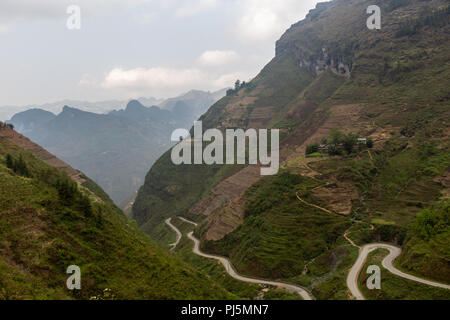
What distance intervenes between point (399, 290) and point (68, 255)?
3921 centimetres

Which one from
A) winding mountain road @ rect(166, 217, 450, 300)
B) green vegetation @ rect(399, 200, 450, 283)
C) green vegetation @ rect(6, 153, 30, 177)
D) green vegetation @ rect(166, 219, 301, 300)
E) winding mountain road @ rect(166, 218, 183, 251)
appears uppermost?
green vegetation @ rect(6, 153, 30, 177)

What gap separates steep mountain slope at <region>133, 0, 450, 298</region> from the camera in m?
55.2

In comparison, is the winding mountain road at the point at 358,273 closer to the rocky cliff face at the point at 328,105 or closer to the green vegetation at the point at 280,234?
the green vegetation at the point at 280,234

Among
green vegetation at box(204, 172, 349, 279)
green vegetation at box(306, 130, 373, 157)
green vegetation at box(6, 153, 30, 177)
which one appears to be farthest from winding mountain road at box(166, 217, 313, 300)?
green vegetation at box(6, 153, 30, 177)

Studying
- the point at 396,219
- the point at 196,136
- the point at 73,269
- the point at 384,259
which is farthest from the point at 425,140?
the point at 196,136

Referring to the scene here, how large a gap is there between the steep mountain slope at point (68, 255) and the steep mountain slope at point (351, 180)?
22845 millimetres

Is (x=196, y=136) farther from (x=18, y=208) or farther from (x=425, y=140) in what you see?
(x=18, y=208)

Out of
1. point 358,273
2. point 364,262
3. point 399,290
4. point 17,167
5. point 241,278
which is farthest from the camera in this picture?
point 241,278

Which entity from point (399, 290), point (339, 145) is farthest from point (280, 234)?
point (339, 145)

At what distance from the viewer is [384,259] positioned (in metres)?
48.1

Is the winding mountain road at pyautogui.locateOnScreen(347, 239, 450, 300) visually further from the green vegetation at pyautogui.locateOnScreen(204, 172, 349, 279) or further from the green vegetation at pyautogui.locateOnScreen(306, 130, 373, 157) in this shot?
the green vegetation at pyautogui.locateOnScreen(306, 130, 373, 157)

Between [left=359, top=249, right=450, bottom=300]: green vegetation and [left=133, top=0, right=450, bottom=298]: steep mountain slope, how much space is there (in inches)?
108

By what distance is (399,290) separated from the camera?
3909 cm

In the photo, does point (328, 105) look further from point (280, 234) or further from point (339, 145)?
point (280, 234)
